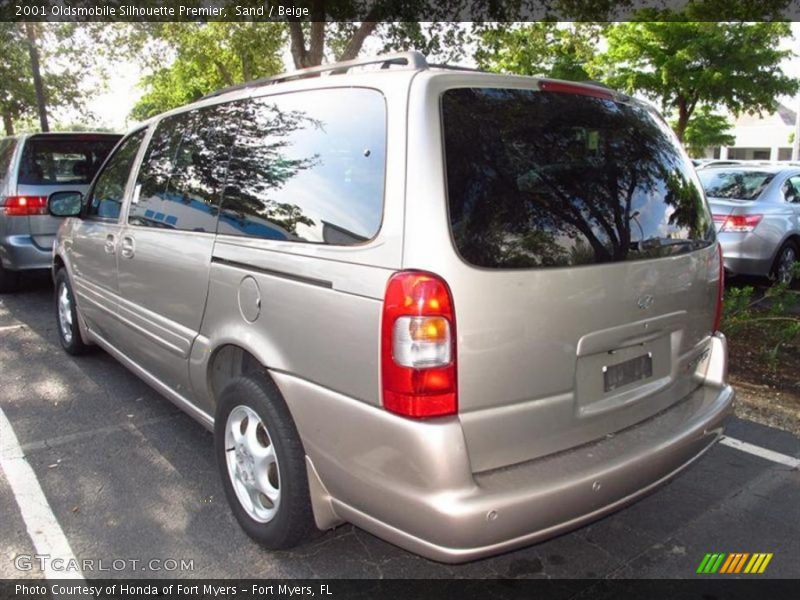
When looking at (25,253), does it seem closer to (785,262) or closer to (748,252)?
(748,252)

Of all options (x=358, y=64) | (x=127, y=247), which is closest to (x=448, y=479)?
(x=358, y=64)

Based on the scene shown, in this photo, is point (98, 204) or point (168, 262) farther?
point (98, 204)

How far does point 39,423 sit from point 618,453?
3.55 m

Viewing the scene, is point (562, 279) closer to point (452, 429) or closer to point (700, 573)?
point (452, 429)

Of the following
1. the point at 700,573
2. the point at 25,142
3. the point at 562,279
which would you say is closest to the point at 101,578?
the point at 562,279

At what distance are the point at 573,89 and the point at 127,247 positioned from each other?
2.66 m

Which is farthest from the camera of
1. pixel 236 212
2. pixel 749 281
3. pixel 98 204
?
pixel 749 281

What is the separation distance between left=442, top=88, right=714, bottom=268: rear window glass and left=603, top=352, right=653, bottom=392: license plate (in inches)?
15.9

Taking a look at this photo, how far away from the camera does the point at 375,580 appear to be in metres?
2.64

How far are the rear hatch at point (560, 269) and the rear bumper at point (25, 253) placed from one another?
20.7 feet

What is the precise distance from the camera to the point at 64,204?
4.71 meters

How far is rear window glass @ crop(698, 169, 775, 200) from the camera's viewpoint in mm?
8031

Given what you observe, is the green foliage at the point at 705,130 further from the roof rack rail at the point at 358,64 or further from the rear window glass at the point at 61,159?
the roof rack rail at the point at 358,64

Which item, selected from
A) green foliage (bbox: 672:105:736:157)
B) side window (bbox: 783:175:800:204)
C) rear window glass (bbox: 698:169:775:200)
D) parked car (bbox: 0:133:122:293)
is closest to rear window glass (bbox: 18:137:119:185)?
parked car (bbox: 0:133:122:293)
